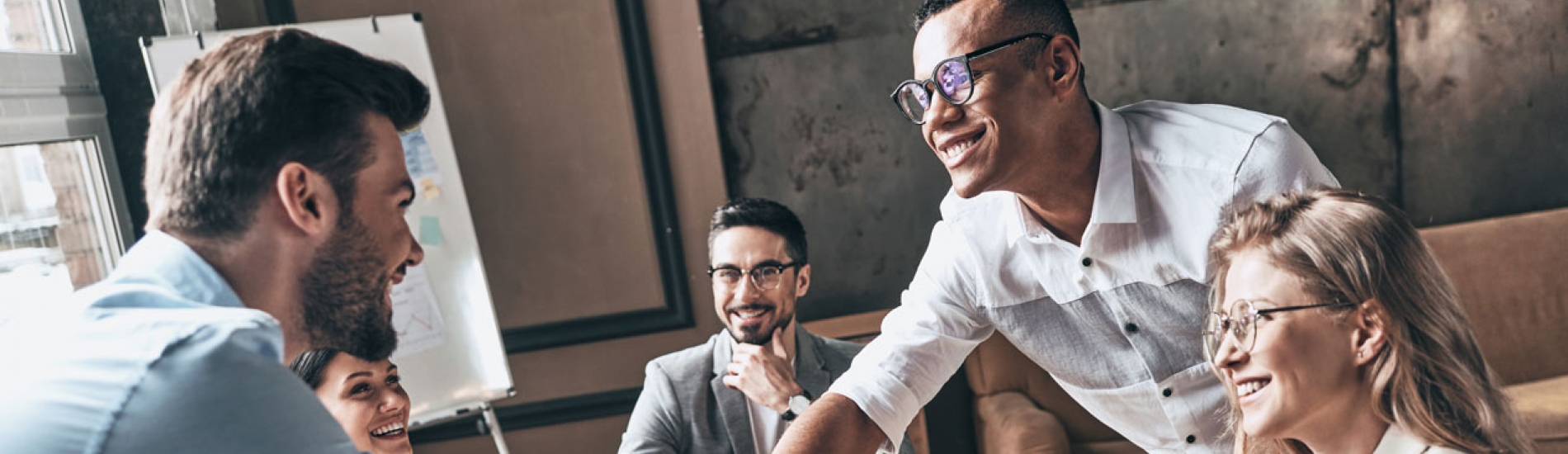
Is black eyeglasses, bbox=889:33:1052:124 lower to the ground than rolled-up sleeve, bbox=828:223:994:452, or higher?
higher

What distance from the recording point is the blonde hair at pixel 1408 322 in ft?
3.84

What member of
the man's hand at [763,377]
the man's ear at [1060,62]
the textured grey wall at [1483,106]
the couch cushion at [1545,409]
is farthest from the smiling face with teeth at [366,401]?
the textured grey wall at [1483,106]

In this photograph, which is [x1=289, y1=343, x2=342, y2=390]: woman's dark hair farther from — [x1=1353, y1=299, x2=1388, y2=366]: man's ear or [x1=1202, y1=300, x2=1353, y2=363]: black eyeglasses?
Result: [x1=1353, y1=299, x2=1388, y2=366]: man's ear

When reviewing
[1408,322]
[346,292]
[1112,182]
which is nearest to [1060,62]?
[1112,182]

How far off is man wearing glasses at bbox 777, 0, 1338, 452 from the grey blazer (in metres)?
0.64

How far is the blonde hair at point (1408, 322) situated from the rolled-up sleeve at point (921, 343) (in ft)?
1.75

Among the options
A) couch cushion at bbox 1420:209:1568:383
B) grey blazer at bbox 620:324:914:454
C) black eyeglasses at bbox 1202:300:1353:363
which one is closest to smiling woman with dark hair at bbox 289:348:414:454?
grey blazer at bbox 620:324:914:454

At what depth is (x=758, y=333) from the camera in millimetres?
2266

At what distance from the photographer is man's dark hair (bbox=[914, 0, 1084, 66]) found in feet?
5.07

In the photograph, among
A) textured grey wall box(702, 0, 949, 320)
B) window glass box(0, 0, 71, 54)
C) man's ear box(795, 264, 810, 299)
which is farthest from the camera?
textured grey wall box(702, 0, 949, 320)

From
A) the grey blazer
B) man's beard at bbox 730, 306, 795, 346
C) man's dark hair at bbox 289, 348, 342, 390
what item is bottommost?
the grey blazer

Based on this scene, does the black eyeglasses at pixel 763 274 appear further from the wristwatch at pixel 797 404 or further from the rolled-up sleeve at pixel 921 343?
the rolled-up sleeve at pixel 921 343

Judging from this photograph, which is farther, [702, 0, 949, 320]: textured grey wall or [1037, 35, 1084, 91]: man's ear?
[702, 0, 949, 320]: textured grey wall

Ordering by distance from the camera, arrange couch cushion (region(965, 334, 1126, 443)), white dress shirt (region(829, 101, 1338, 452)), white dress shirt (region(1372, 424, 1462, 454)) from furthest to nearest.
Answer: couch cushion (region(965, 334, 1126, 443)), white dress shirt (region(829, 101, 1338, 452)), white dress shirt (region(1372, 424, 1462, 454))
